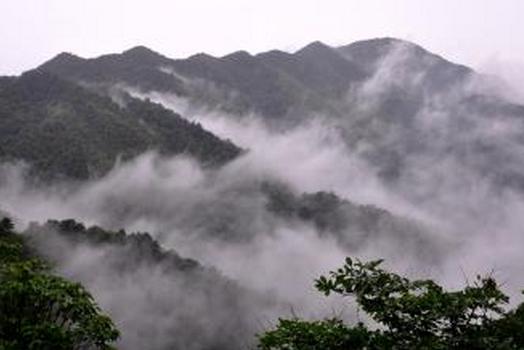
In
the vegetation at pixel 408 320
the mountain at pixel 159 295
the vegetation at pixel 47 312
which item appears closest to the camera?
the vegetation at pixel 408 320

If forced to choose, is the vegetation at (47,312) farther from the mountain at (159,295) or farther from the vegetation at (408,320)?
the mountain at (159,295)

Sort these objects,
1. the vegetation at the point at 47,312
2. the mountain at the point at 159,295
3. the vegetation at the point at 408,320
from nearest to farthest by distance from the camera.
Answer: the vegetation at the point at 408,320 → the vegetation at the point at 47,312 → the mountain at the point at 159,295

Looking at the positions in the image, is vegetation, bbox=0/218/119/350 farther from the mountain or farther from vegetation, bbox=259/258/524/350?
the mountain

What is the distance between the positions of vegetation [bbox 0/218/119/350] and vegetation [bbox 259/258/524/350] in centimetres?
369

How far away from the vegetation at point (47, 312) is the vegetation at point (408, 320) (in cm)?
369

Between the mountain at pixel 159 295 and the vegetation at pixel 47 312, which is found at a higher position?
the mountain at pixel 159 295

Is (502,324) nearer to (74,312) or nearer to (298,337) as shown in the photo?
(298,337)

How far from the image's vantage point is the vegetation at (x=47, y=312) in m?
12.5

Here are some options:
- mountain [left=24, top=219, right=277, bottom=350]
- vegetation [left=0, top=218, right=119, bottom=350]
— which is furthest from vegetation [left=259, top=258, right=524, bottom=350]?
mountain [left=24, top=219, right=277, bottom=350]

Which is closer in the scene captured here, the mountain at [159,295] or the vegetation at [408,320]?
the vegetation at [408,320]

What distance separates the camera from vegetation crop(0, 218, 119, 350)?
12.5 m

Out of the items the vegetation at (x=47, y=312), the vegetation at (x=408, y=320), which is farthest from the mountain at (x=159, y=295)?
the vegetation at (x=408, y=320)

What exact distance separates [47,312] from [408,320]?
6503mm

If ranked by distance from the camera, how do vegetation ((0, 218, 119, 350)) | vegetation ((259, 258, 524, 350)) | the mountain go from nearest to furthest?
1. vegetation ((259, 258, 524, 350))
2. vegetation ((0, 218, 119, 350))
3. the mountain
